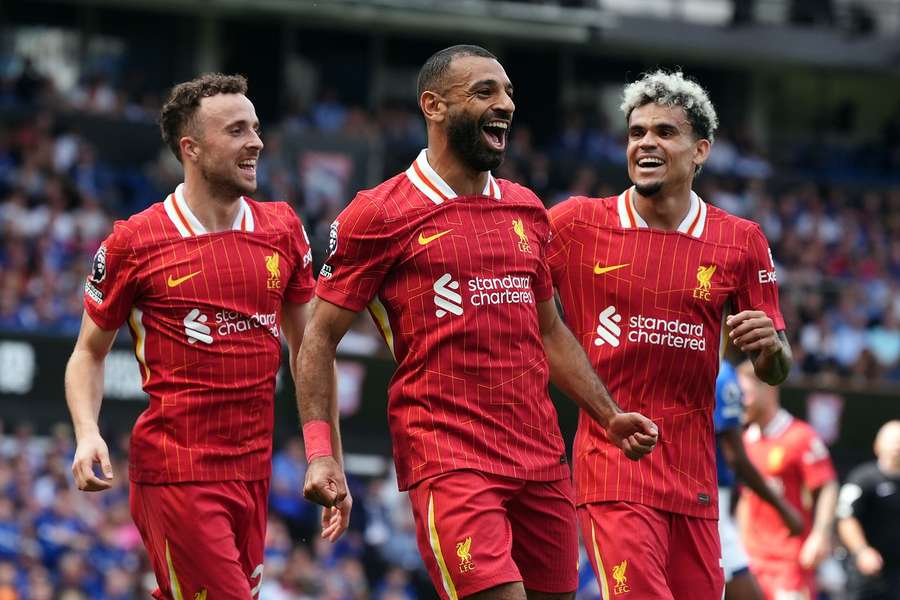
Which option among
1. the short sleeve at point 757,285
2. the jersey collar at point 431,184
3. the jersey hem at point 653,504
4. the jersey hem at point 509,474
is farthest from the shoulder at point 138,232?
the short sleeve at point 757,285

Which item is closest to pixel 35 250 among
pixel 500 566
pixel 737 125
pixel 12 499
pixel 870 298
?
pixel 12 499

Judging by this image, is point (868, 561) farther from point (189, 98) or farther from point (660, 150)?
point (189, 98)

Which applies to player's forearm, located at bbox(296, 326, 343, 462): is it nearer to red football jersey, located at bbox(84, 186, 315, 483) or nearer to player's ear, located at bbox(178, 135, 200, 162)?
red football jersey, located at bbox(84, 186, 315, 483)

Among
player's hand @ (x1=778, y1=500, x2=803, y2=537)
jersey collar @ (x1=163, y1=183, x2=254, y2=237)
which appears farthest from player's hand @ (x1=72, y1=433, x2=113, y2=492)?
player's hand @ (x1=778, y1=500, x2=803, y2=537)

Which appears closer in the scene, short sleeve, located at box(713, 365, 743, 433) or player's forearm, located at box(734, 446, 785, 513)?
short sleeve, located at box(713, 365, 743, 433)

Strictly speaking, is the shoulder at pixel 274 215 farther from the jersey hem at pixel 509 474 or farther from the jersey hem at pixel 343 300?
the jersey hem at pixel 509 474

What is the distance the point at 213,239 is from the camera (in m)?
6.55

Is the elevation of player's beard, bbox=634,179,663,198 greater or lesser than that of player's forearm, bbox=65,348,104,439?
greater

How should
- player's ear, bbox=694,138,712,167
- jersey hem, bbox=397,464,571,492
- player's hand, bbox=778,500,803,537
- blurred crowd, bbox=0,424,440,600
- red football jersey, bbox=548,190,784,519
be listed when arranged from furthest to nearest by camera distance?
blurred crowd, bbox=0,424,440,600, player's hand, bbox=778,500,803,537, player's ear, bbox=694,138,712,167, red football jersey, bbox=548,190,784,519, jersey hem, bbox=397,464,571,492

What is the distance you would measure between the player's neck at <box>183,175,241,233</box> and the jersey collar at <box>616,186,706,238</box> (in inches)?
66.1

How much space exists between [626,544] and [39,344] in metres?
10.5

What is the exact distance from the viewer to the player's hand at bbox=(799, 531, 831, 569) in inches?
411

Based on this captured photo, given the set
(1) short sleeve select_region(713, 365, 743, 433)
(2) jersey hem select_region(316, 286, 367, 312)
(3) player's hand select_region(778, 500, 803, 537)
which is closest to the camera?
(2) jersey hem select_region(316, 286, 367, 312)

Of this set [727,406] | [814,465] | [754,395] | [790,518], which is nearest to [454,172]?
[727,406]
